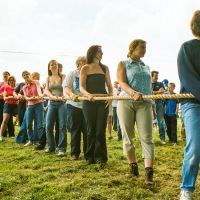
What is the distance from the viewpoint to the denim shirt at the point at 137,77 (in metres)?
4.36

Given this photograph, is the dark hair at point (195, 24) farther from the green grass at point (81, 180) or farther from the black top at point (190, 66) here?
the green grass at point (81, 180)

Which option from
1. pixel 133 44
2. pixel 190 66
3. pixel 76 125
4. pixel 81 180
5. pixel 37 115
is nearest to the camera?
pixel 190 66

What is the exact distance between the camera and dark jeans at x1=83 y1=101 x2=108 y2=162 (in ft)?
17.6

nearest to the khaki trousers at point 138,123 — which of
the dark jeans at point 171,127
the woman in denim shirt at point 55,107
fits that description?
the woman in denim shirt at point 55,107

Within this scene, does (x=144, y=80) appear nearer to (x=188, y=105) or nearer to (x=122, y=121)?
(x=122, y=121)

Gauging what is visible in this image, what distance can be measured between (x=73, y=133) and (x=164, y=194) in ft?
9.25

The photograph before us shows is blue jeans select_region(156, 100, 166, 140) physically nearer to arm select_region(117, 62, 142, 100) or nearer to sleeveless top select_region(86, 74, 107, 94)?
sleeveless top select_region(86, 74, 107, 94)

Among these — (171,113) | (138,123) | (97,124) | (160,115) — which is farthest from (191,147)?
(171,113)

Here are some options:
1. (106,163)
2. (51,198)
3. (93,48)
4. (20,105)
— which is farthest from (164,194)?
(20,105)

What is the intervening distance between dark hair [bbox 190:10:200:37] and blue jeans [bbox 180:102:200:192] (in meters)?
0.71

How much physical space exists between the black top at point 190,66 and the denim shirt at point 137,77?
126cm

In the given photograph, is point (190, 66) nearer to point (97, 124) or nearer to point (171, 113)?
point (97, 124)

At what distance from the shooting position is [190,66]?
3041mm

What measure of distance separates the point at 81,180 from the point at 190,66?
221cm
